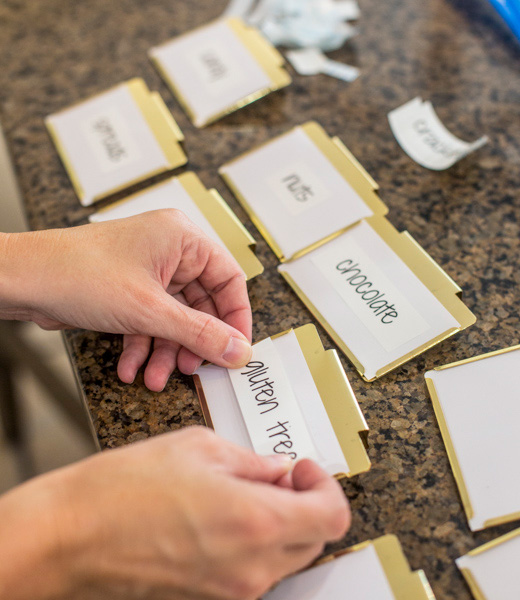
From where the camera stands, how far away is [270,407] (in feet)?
1.86

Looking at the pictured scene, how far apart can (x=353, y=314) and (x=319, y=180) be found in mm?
220

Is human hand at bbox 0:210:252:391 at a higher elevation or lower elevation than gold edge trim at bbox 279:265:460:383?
higher

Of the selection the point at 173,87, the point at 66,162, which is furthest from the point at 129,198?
the point at 173,87

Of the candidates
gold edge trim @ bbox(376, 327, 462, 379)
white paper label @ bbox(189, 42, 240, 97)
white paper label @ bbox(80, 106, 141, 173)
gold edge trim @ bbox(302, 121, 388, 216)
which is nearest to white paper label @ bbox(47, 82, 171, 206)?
white paper label @ bbox(80, 106, 141, 173)

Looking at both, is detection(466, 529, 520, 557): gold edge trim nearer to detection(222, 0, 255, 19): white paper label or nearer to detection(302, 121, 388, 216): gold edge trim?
detection(302, 121, 388, 216): gold edge trim

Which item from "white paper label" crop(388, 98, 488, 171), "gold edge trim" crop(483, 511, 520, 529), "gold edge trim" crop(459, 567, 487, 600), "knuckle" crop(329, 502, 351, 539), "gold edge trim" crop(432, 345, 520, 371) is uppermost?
"white paper label" crop(388, 98, 488, 171)

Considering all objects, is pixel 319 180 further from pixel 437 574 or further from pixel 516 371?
pixel 437 574

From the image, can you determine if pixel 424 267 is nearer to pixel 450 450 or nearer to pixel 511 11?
pixel 450 450

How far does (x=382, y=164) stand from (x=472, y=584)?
539 mm

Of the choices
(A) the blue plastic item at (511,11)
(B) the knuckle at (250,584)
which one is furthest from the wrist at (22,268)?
(A) the blue plastic item at (511,11)

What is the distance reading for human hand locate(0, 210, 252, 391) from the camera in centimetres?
56

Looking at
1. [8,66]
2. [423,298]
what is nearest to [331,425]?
[423,298]

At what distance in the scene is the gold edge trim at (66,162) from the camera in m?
0.77

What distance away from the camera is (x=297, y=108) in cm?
84
